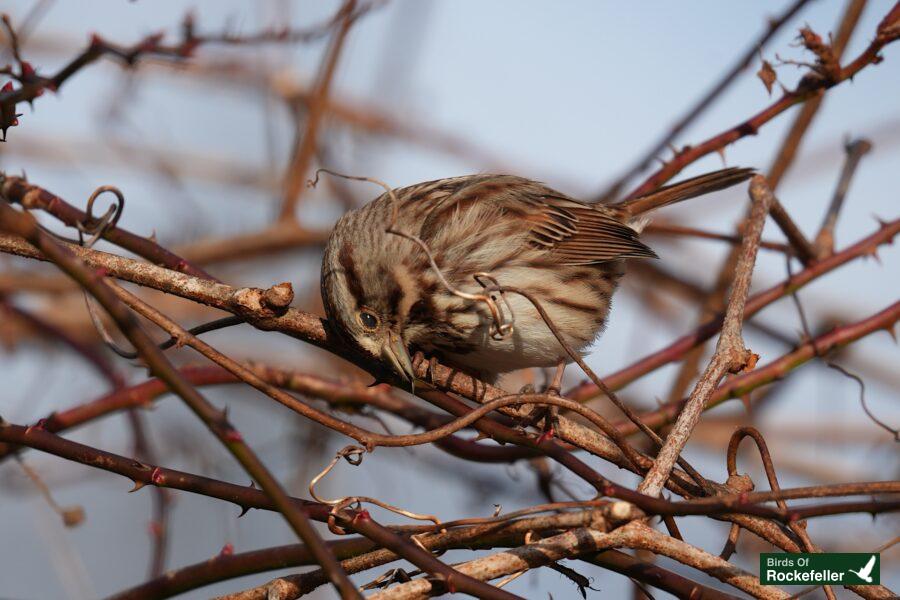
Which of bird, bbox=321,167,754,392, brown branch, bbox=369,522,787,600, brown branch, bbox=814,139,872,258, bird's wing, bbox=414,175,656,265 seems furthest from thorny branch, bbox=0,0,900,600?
bird's wing, bbox=414,175,656,265

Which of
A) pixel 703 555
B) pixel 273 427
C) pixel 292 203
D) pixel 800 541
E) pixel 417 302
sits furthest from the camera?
pixel 273 427

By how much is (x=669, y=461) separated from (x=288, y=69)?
11.9 feet

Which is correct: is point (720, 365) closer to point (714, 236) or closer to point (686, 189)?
point (714, 236)

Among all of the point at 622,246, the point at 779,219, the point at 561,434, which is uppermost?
the point at 622,246

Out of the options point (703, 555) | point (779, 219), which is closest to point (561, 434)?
point (703, 555)

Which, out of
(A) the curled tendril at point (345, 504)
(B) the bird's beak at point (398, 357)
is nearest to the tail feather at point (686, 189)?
(B) the bird's beak at point (398, 357)

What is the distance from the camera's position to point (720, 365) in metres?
1.78

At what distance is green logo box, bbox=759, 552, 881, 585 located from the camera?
1628 millimetres

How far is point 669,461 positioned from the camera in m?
1.59

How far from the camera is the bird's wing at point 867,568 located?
1.64m

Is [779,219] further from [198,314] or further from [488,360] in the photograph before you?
[198,314]

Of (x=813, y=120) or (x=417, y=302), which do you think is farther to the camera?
(x=813, y=120)

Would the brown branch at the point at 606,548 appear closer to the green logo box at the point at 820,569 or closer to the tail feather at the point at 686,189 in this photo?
the green logo box at the point at 820,569

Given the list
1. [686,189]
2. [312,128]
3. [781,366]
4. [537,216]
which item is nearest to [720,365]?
[781,366]
